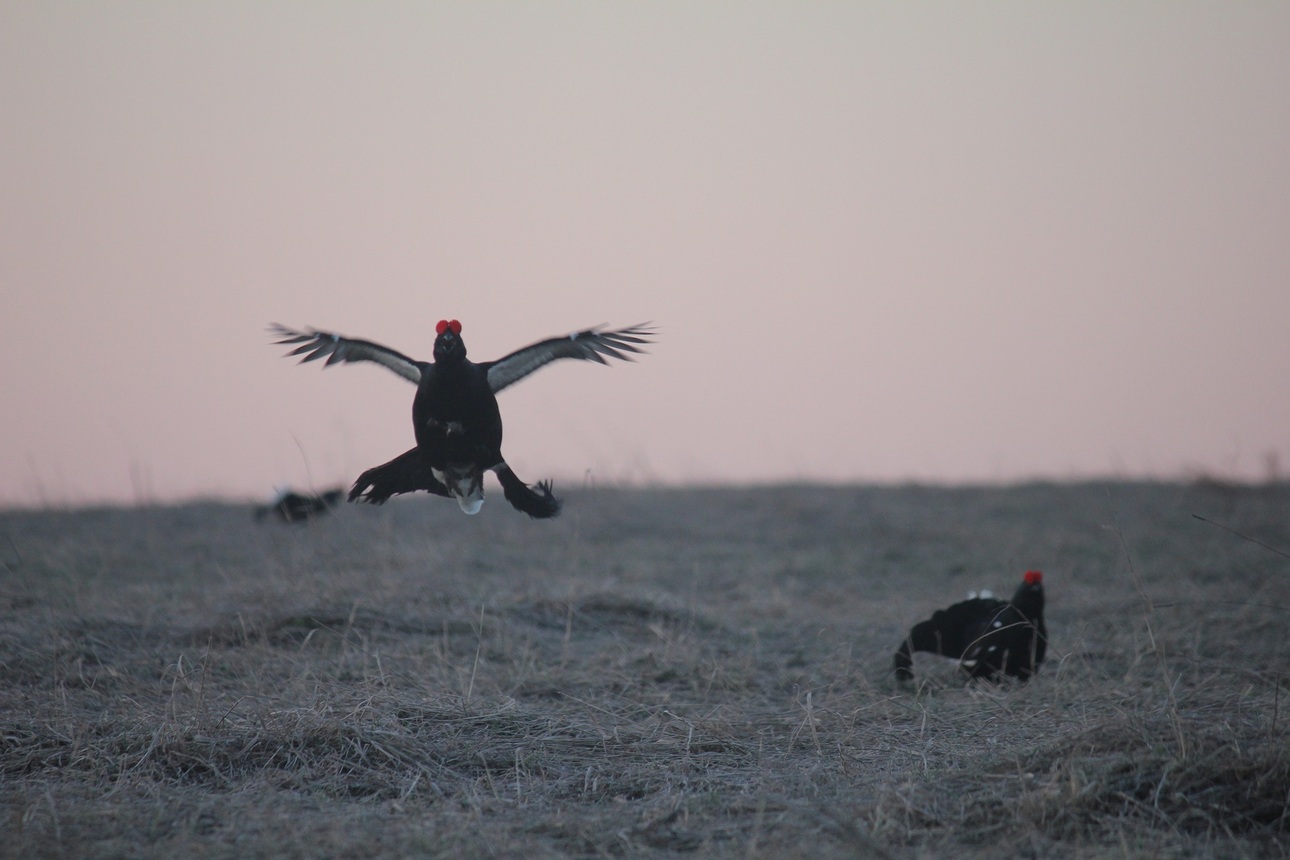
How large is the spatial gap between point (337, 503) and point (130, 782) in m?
8.00

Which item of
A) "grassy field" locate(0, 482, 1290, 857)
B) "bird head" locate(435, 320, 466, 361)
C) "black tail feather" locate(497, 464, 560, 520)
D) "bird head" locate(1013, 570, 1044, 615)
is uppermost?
"bird head" locate(435, 320, 466, 361)

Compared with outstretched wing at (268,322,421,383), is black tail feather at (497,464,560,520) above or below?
below

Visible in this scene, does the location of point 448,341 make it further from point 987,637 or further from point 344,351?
point 987,637

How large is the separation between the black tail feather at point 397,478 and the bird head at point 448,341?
45 centimetres

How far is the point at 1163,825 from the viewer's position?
3336 millimetres

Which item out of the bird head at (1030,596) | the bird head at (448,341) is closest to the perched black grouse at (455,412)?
the bird head at (448,341)

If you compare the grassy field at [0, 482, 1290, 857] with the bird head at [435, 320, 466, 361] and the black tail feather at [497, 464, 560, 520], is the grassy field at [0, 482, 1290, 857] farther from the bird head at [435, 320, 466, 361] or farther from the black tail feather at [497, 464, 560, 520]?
the bird head at [435, 320, 466, 361]

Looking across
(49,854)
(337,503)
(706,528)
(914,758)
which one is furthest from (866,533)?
(49,854)

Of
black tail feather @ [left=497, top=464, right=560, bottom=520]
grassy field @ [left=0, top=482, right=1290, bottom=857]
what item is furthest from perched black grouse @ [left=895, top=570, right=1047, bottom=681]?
black tail feather @ [left=497, top=464, right=560, bottom=520]

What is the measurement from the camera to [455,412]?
445 cm

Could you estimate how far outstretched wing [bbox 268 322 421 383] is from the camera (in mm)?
4543

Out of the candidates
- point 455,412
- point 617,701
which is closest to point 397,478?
point 455,412

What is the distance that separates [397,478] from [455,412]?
16.9 inches

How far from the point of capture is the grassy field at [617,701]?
11.1ft
